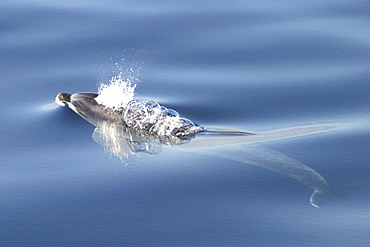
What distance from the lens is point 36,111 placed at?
15.1 m

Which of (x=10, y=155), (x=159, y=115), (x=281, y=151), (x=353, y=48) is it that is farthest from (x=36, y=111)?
(x=353, y=48)

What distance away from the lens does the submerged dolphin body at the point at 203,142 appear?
40.5 feet

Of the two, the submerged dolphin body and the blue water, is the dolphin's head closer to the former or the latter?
the submerged dolphin body

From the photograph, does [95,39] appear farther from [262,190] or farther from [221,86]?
[262,190]

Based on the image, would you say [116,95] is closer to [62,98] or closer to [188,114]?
[62,98]

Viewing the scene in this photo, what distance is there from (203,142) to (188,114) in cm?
161

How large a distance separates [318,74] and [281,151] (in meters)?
4.42

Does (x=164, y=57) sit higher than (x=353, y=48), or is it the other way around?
(x=353, y=48)

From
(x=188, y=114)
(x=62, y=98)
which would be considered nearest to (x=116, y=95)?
(x=62, y=98)

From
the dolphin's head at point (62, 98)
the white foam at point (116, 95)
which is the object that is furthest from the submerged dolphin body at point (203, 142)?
the white foam at point (116, 95)

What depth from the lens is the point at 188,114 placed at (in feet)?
48.5

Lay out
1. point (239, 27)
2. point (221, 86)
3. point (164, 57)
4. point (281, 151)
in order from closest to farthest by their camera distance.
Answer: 1. point (281, 151)
2. point (221, 86)
3. point (164, 57)
4. point (239, 27)

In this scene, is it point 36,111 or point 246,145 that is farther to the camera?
point 36,111

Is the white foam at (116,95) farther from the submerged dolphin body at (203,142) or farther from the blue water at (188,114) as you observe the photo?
the blue water at (188,114)
